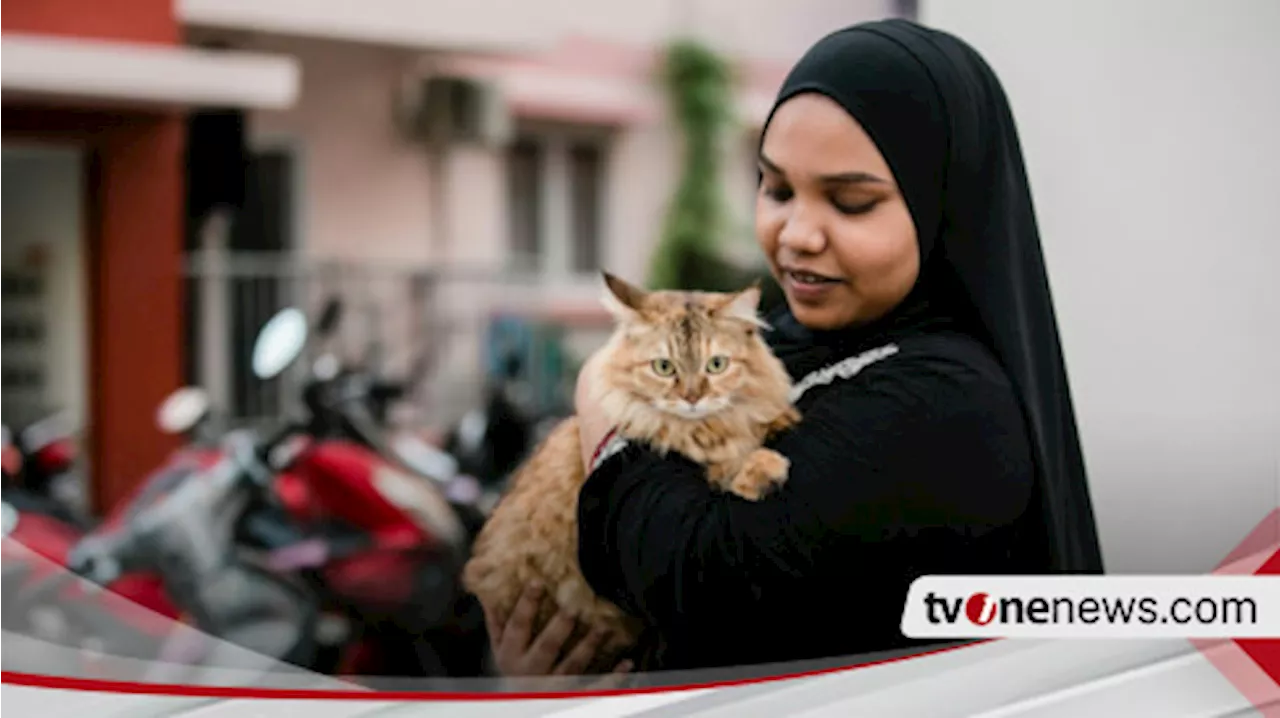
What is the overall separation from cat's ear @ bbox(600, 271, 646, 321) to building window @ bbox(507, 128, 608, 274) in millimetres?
210

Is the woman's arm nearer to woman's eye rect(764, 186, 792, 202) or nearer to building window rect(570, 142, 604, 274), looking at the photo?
woman's eye rect(764, 186, 792, 202)

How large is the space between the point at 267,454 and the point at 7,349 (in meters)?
0.56

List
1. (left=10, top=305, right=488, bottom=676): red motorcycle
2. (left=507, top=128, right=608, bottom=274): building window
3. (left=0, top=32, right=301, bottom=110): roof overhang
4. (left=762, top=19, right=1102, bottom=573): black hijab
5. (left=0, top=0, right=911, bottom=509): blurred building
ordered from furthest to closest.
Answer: (left=0, top=32, right=301, bottom=110): roof overhang → (left=10, top=305, right=488, bottom=676): red motorcycle → (left=507, top=128, right=608, bottom=274): building window → (left=0, top=0, right=911, bottom=509): blurred building → (left=762, top=19, right=1102, bottom=573): black hijab

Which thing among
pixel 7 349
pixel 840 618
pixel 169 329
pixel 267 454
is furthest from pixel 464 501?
pixel 840 618

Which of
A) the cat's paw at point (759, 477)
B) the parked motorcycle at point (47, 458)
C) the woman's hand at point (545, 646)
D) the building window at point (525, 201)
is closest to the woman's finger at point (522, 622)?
the woman's hand at point (545, 646)

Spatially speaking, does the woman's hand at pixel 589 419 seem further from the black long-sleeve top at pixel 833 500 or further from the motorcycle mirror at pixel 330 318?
the motorcycle mirror at pixel 330 318

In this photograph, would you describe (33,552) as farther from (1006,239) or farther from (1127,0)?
(1127,0)

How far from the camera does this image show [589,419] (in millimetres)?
1202

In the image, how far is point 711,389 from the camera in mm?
1139

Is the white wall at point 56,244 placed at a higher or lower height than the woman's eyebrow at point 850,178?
lower

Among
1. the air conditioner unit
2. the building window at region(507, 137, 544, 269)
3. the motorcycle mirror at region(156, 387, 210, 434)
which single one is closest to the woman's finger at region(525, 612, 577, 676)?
the building window at region(507, 137, 544, 269)

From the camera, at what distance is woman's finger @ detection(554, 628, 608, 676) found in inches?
48.7

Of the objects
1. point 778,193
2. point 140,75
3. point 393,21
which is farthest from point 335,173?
point 778,193

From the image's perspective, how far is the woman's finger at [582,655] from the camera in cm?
124
